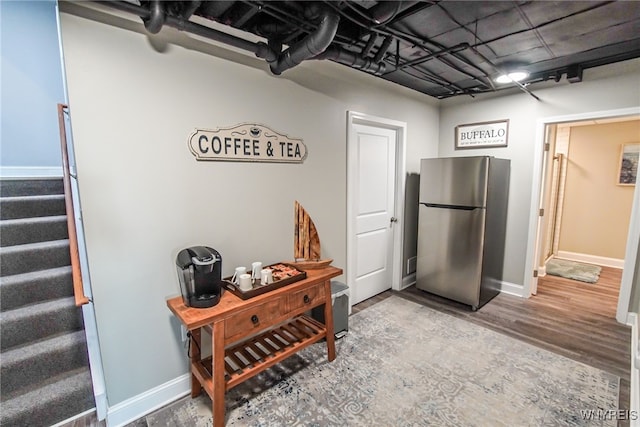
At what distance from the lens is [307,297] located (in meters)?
2.14

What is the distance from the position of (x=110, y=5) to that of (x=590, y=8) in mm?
2774

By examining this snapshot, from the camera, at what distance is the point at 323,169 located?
8.71 feet

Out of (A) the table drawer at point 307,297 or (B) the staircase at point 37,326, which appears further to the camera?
(A) the table drawer at point 307,297

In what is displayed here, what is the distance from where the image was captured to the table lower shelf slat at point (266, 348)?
5.98 ft

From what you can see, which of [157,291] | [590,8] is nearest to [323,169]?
[157,291]

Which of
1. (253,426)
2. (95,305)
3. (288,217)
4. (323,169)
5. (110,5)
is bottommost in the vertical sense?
(253,426)

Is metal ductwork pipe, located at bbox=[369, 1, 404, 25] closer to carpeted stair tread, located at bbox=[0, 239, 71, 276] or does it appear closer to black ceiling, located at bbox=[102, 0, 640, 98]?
black ceiling, located at bbox=[102, 0, 640, 98]

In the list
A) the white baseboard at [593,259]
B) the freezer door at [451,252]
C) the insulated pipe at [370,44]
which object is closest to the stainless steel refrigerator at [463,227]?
the freezer door at [451,252]

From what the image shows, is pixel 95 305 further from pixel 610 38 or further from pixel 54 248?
pixel 610 38

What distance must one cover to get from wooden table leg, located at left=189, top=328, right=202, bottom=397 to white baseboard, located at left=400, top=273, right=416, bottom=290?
2.55 metres

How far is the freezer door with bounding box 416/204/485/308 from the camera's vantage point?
10.1 feet

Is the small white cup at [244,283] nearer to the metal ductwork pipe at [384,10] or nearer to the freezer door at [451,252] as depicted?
the metal ductwork pipe at [384,10]

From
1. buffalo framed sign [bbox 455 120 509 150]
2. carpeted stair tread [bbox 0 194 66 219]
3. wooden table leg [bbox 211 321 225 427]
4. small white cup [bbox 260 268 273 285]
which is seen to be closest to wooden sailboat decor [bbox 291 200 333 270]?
small white cup [bbox 260 268 273 285]

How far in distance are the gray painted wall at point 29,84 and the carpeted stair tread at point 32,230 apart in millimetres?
1006
